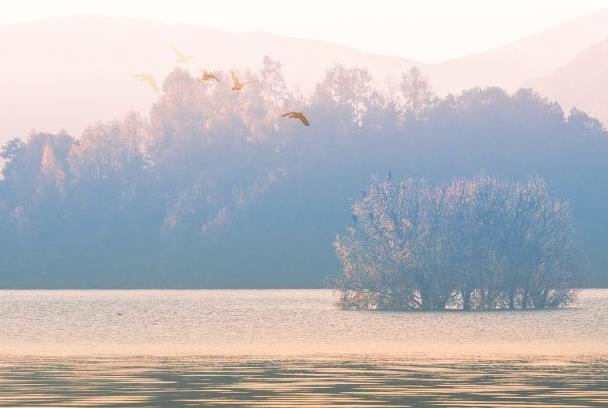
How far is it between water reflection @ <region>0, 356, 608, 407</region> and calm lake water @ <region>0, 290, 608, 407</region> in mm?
46

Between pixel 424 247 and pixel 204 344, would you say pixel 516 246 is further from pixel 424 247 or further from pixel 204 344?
pixel 204 344

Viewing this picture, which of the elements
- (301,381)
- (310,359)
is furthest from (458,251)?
(301,381)

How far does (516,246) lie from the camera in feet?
449

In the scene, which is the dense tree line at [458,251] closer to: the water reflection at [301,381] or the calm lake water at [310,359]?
the calm lake water at [310,359]

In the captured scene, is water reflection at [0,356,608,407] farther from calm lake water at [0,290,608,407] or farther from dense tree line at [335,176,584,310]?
dense tree line at [335,176,584,310]

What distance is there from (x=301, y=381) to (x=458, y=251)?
77372 millimetres

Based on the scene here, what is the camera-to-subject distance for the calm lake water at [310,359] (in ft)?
173

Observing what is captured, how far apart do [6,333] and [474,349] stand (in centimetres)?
3424

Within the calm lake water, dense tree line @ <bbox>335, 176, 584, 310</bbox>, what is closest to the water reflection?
the calm lake water

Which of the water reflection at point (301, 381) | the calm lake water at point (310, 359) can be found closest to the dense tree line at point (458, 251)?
the calm lake water at point (310, 359)

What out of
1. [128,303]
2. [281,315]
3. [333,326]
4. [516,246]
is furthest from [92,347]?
[128,303]

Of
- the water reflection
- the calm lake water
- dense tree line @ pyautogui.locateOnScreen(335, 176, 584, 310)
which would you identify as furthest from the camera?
dense tree line @ pyautogui.locateOnScreen(335, 176, 584, 310)

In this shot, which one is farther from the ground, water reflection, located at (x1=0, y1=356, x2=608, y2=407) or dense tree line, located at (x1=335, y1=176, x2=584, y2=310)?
dense tree line, located at (x1=335, y1=176, x2=584, y2=310)

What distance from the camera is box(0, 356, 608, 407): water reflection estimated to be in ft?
168
